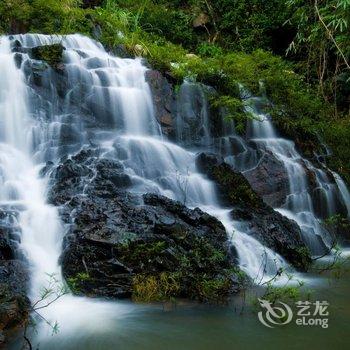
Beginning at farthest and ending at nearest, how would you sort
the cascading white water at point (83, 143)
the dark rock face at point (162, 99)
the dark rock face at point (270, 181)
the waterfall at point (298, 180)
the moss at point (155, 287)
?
the dark rock face at point (162, 99)
the dark rock face at point (270, 181)
the waterfall at point (298, 180)
the cascading white water at point (83, 143)
the moss at point (155, 287)

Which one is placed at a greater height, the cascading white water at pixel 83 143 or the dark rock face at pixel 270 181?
the cascading white water at pixel 83 143

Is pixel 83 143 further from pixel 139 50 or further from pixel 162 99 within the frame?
pixel 139 50

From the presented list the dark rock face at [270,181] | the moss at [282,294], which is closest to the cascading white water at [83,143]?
the moss at [282,294]

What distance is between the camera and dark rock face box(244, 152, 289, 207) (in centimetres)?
884

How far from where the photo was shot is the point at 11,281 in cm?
475

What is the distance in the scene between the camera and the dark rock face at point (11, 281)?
4.07 meters

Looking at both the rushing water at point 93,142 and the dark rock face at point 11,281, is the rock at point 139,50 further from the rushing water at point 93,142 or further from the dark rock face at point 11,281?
the dark rock face at point 11,281

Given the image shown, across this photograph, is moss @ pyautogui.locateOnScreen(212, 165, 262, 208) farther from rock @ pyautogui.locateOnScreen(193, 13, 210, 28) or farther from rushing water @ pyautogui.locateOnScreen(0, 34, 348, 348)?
rock @ pyautogui.locateOnScreen(193, 13, 210, 28)

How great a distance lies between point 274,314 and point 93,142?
4.95 metres

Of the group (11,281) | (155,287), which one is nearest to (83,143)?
(11,281)

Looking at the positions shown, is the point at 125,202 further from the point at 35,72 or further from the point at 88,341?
the point at 35,72

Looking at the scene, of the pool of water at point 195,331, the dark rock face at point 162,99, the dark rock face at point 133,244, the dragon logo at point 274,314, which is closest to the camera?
the pool of water at point 195,331

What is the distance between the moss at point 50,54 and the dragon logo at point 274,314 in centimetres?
658

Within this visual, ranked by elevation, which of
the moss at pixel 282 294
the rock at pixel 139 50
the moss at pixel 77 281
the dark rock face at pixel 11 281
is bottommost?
the moss at pixel 282 294
